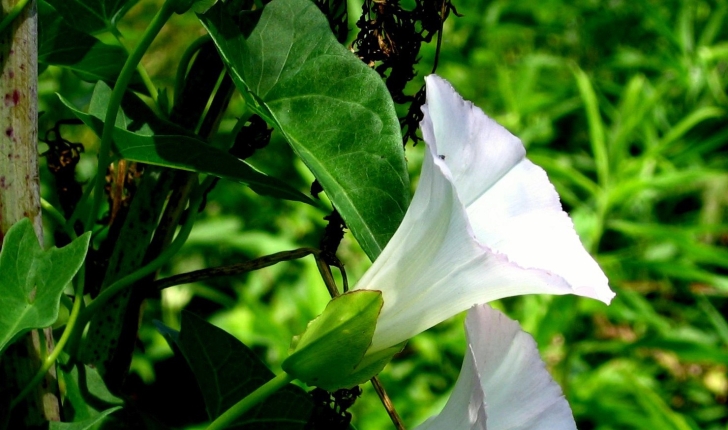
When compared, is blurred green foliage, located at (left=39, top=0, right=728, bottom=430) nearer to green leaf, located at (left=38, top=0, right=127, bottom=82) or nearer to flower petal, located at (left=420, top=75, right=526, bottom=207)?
green leaf, located at (left=38, top=0, right=127, bottom=82)

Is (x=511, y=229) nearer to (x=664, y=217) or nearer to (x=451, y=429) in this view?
(x=451, y=429)

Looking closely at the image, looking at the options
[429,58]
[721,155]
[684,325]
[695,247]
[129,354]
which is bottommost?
[684,325]

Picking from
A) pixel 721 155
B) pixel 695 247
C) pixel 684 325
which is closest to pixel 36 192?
pixel 695 247

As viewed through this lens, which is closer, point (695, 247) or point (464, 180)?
point (464, 180)

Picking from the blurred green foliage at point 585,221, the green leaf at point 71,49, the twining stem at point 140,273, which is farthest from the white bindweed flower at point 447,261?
the blurred green foliage at point 585,221

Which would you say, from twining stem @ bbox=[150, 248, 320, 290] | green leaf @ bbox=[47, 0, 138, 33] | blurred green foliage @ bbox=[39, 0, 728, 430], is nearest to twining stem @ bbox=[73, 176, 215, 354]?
twining stem @ bbox=[150, 248, 320, 290]

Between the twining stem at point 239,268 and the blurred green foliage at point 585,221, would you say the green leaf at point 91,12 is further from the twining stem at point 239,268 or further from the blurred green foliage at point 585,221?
the blurred green foliage at point 585,221

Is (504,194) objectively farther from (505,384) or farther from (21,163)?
(21,163)
